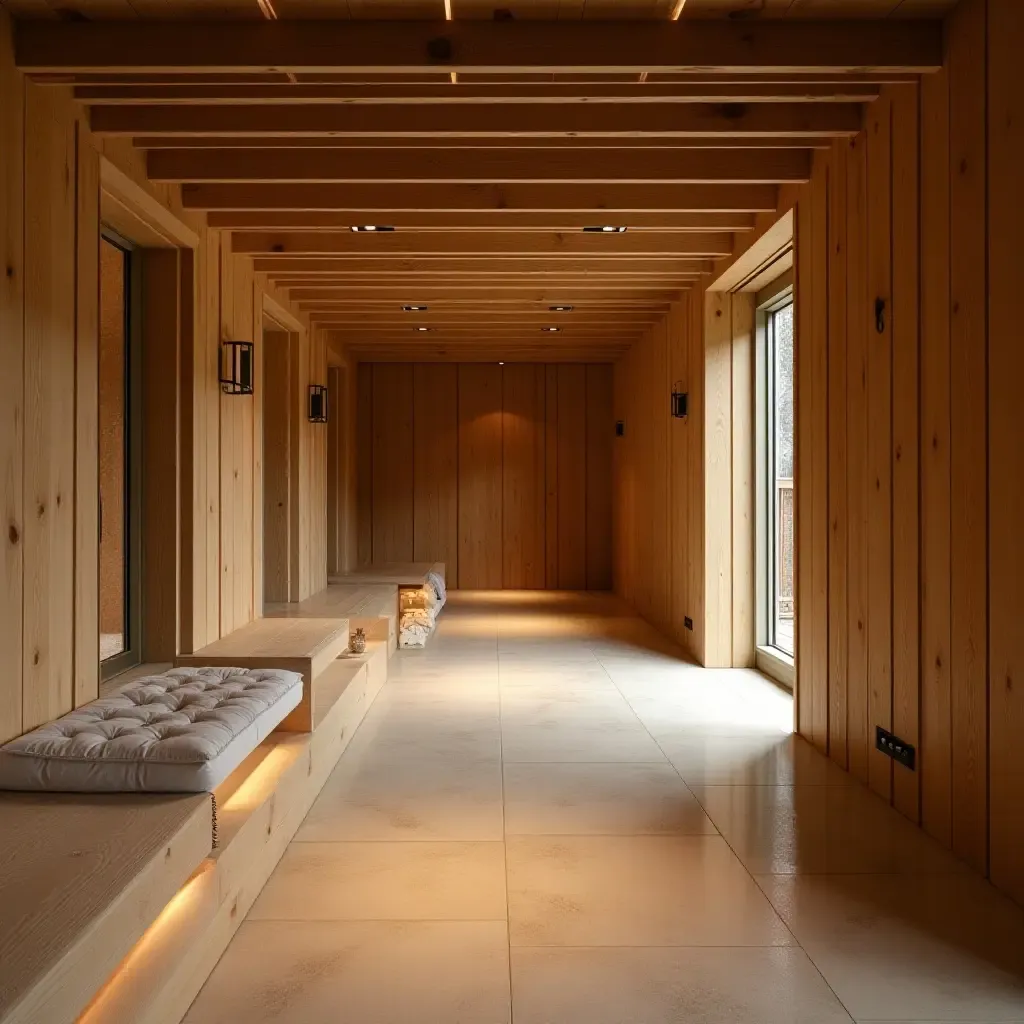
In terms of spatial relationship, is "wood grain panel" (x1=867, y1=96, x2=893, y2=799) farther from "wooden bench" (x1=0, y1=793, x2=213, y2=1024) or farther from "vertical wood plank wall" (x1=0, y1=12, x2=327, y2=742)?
"vertical wood plank wall" (x1=0, y1=12, x2=327, y2=742)

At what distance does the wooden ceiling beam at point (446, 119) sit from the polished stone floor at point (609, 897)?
243 cm

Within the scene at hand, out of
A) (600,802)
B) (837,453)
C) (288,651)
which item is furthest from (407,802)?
(837,453)

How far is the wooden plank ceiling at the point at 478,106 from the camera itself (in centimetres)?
302

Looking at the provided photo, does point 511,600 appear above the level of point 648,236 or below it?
below

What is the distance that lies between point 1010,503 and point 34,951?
2.45 metres

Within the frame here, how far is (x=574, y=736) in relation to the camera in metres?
4.54

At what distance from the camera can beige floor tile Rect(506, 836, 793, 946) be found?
8.11 ft

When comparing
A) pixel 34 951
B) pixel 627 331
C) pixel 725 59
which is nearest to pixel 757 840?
pixel 34 951

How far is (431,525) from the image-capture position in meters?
10.9

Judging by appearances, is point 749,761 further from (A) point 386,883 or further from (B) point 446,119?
(B) point 446,119

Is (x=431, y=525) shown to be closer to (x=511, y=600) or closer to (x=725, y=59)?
(x=511, y=600)

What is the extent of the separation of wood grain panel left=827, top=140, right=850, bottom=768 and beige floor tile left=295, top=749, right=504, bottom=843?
1395 millimetres

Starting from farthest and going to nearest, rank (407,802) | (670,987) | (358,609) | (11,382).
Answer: (358,609) < (407,802) < (11,382) < (670,987)

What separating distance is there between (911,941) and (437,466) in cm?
878
